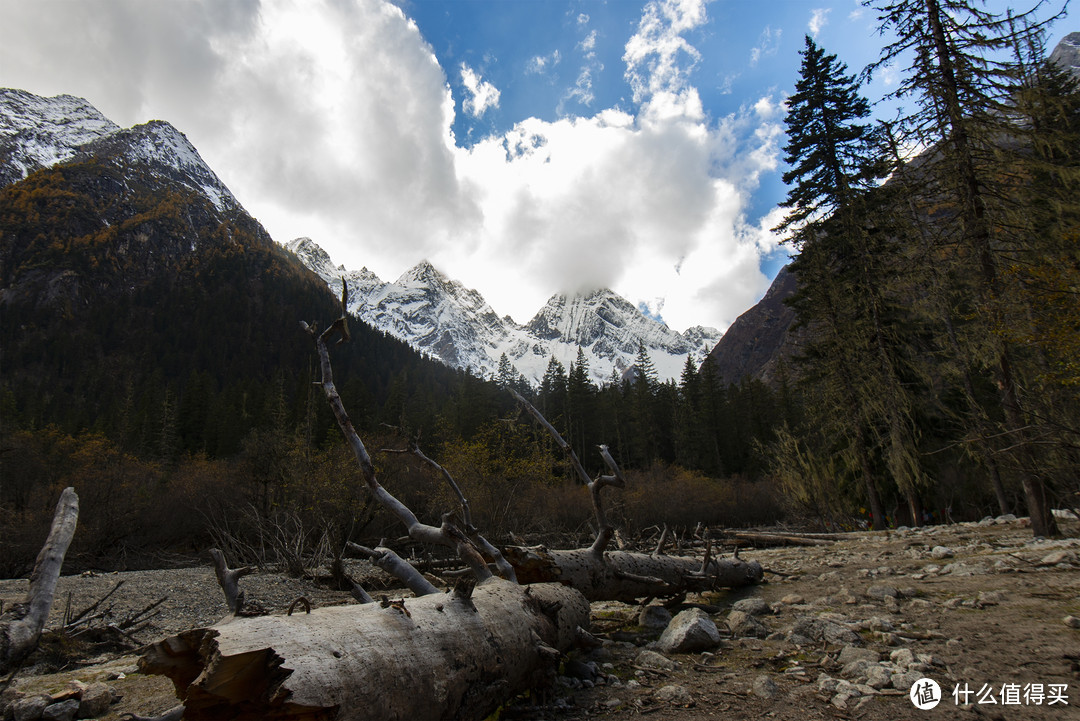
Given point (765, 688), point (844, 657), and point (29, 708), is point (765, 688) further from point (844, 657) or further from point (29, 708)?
point (29, 708)

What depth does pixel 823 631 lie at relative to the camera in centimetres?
383

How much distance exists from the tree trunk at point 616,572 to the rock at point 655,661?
3.58 feet

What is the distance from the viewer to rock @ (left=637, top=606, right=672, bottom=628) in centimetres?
500

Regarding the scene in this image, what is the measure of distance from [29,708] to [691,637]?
4.28 m

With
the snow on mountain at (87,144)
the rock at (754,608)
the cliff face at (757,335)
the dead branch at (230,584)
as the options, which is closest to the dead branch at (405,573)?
the dead branch at (230,584)

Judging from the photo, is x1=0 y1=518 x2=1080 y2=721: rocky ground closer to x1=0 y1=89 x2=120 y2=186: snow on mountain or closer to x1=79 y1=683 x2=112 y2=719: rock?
x1=79 y1=683 x2=112 y2=719: rock

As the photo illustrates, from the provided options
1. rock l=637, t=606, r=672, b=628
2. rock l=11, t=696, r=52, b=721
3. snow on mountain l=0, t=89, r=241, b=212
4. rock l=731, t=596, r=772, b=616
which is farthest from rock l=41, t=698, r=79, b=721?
snow on mountain l=0, t=89, r=241, b=212

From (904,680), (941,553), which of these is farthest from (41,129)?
(941,553)

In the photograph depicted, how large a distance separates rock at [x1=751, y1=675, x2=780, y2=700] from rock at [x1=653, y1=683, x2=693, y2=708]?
40 cm

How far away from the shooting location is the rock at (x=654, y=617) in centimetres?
500

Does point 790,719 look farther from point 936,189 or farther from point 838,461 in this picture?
point 838,461

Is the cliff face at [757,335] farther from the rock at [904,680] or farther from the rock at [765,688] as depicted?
the rock at [765,688]

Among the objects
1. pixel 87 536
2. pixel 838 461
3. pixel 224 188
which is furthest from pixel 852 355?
pixel 224 188

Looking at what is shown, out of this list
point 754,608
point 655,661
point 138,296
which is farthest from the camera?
point 138,296
